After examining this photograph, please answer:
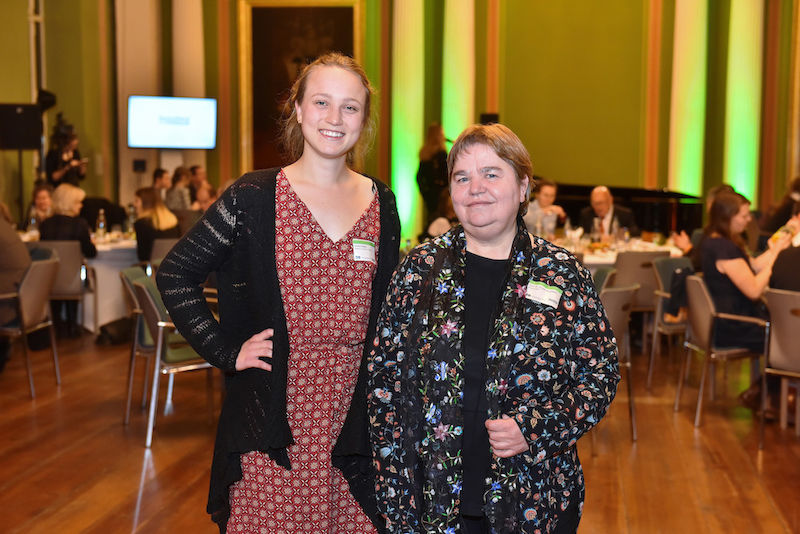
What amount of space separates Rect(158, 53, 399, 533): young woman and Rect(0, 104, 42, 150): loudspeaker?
30.1 ft

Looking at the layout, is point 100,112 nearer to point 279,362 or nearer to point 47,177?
point 47,177

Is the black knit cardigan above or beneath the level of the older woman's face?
beneath

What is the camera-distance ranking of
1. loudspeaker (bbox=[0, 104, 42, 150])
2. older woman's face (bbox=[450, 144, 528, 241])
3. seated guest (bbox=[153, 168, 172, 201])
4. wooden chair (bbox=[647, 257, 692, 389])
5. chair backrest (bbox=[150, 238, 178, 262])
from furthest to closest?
seated guest (bbox=[153, 168, 172, 201]) → loudspeaker (bbox=[0, 104, 42, 150]) → chair backrest (bbox=[150, 238, 178, 262]) → wooden chair (bbox=[647, 257, 692, 389]) → older woman's face (bbox=[450, 144, 528, 241])

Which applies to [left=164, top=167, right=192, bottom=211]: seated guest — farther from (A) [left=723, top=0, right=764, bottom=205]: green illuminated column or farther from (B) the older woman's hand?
(B) the older woman's hand

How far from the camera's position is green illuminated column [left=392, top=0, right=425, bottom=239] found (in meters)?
12.1

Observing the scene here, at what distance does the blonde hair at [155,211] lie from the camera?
7859 mm

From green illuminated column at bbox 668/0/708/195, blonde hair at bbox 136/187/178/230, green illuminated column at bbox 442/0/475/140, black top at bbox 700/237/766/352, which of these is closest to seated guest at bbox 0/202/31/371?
blonde hair at bbox 136/187/178/230

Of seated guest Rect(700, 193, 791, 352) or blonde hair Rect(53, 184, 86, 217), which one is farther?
blonde hair Rect(53, 184, 86, 217)

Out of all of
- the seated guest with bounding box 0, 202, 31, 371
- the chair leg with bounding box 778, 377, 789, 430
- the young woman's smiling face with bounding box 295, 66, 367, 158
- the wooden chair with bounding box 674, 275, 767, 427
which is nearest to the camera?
the young woman's smiling face with bounding box 295, 66, 367, 158

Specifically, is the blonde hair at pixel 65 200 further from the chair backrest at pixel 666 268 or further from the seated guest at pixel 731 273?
the seated guest at pixel 731 273

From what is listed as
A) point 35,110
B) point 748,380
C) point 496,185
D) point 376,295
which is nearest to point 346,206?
point 376,295

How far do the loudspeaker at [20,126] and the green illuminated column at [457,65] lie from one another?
4803mm

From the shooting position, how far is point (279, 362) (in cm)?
197

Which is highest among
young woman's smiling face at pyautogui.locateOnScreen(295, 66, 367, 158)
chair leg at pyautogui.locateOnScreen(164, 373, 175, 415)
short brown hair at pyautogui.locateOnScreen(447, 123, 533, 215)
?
young woman's smiling face at pyautogui.locateOnScreen(295, 66, 367, 158)
